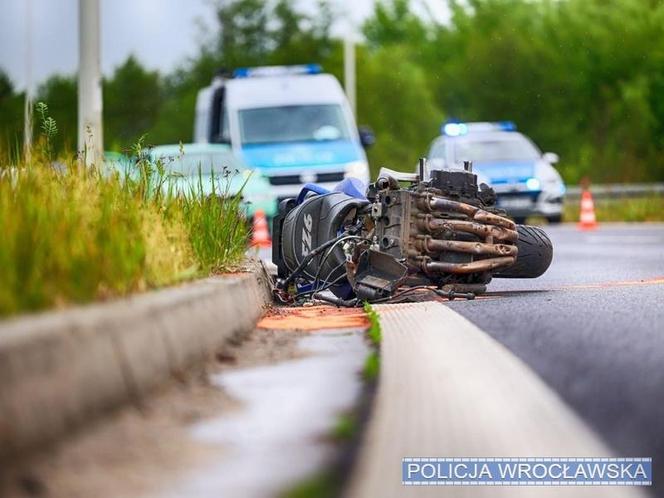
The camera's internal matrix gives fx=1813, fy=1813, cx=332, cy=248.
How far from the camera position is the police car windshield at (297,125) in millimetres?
26859

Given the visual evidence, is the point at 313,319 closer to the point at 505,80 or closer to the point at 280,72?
the point at 280,72

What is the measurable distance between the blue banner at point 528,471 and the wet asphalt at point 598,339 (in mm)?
95

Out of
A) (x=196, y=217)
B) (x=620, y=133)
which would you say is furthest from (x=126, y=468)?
(x=620, y=133)

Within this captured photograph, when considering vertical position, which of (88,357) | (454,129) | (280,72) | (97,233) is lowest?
(88,357)

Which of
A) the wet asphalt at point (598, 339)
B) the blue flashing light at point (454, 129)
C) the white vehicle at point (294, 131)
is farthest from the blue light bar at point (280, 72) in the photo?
the wet asphalt at point (598, 339)

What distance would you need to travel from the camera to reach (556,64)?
244 ft

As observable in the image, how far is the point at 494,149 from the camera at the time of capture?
31.3 metres

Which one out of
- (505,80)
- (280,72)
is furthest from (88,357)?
(505,80)

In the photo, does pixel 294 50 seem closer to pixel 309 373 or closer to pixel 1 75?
pixel 1 75

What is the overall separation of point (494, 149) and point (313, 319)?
22.1 meters

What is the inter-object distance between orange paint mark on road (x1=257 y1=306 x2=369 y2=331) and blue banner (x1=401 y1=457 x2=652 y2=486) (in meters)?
3.82

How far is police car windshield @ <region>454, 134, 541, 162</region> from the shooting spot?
30797 millimetres

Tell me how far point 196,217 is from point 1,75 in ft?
32.4

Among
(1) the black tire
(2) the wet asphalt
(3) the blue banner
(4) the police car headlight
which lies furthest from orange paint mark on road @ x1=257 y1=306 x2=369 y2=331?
(4) the police car headlight
